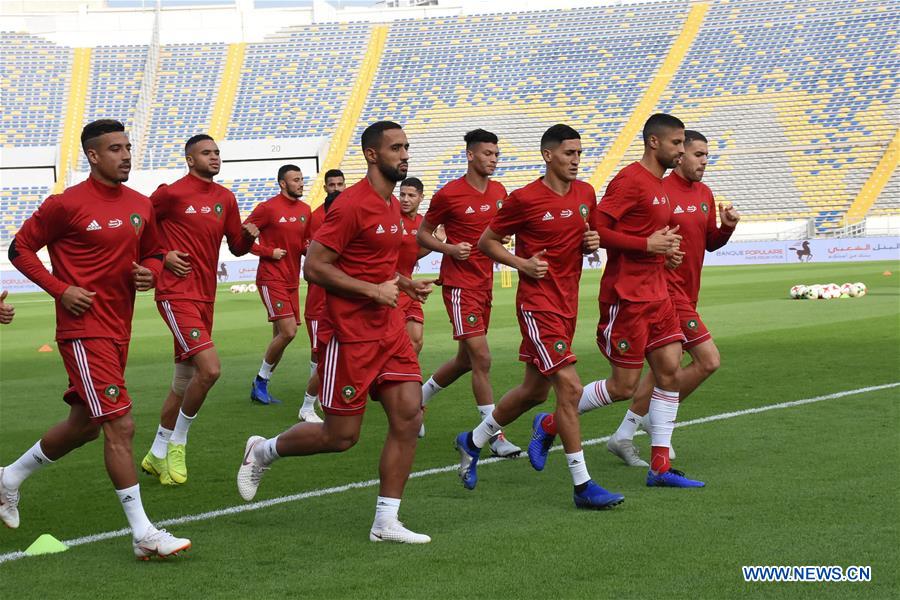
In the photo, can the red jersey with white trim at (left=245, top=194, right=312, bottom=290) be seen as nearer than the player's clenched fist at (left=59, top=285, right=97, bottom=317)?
No

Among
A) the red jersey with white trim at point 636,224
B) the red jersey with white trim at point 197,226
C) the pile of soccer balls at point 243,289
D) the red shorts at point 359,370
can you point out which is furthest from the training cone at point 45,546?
the pile of soccer balls at point 243,289

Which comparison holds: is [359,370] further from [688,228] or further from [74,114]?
[74,114]

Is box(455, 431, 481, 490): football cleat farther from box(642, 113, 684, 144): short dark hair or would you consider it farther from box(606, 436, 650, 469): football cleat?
box(642, 113, 684, 144): short dark hair

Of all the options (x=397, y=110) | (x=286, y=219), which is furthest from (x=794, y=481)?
(x=397, y=110)

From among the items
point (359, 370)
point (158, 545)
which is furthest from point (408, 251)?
point (158, 545)

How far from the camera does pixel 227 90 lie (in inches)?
2232

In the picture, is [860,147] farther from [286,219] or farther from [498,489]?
[498,489]

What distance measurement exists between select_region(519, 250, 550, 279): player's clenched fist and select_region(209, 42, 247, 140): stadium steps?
47.7 meters

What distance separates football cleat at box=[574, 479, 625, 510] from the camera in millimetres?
6707

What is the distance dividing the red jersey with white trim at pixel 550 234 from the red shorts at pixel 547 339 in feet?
0.22

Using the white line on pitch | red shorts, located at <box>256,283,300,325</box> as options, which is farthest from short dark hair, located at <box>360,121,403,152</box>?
red shorts, located at <box>256,283,300,325</box>

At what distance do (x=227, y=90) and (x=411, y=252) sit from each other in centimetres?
4796

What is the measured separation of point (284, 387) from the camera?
13.8m

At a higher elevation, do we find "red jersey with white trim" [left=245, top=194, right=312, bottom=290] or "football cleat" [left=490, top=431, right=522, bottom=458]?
"red jersey with white trim" [left=245, top=194, right=312, bottom=290]
